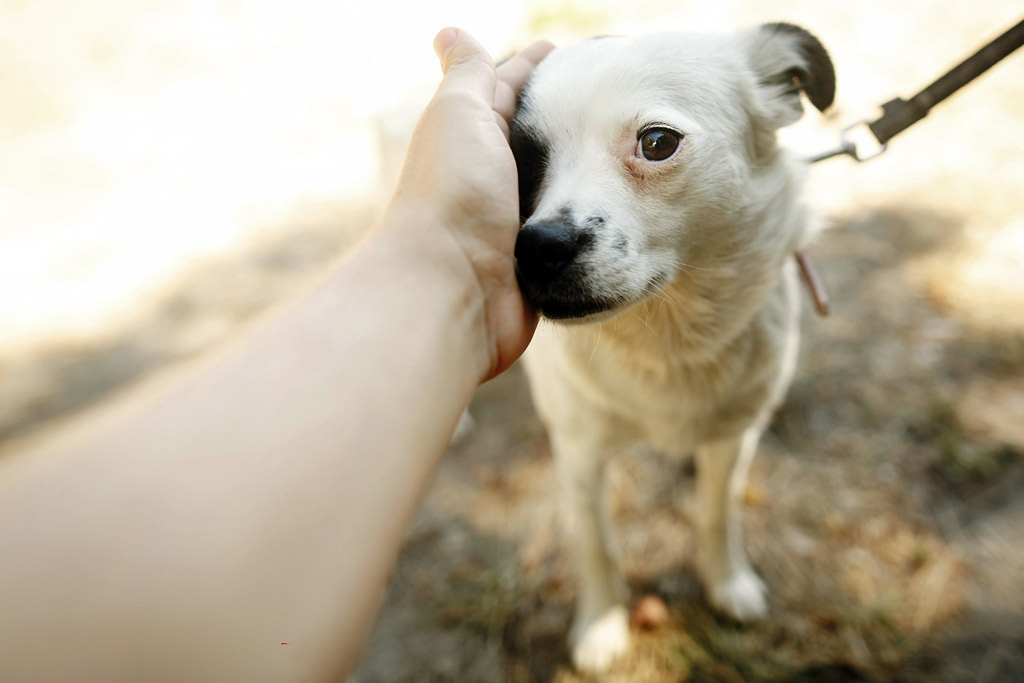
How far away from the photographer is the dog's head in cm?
137

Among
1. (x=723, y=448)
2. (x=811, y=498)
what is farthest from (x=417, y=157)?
(x=811, y=498)

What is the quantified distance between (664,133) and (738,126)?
278 mm

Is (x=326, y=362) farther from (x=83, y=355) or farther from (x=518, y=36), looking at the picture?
(x=518, y=36)

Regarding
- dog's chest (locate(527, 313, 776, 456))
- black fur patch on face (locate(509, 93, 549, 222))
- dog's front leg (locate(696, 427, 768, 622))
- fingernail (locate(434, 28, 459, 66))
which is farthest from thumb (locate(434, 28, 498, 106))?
dog's front leg (locate(696, 427, 768, 622))

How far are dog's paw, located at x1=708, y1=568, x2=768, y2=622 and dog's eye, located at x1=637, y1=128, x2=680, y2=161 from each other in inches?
64.1

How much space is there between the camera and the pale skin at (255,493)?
69 centimetres

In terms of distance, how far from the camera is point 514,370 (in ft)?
11.9

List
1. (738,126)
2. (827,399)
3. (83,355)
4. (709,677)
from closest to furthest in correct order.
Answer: (738,126) → (709,677) → (827,399) → (83,355)

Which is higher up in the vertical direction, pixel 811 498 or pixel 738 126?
pixel 738 126

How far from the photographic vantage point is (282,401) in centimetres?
89

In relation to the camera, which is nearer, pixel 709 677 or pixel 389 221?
pixel 389 221

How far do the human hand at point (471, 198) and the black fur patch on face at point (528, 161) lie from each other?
12 centimetres

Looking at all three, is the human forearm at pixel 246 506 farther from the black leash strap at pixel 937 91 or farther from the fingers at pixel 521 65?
the black leash strap at pixel 937 91

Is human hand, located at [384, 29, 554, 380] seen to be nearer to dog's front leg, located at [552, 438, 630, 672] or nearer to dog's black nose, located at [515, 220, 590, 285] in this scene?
dog's black nose, located at [515, 220, 590, 285]
